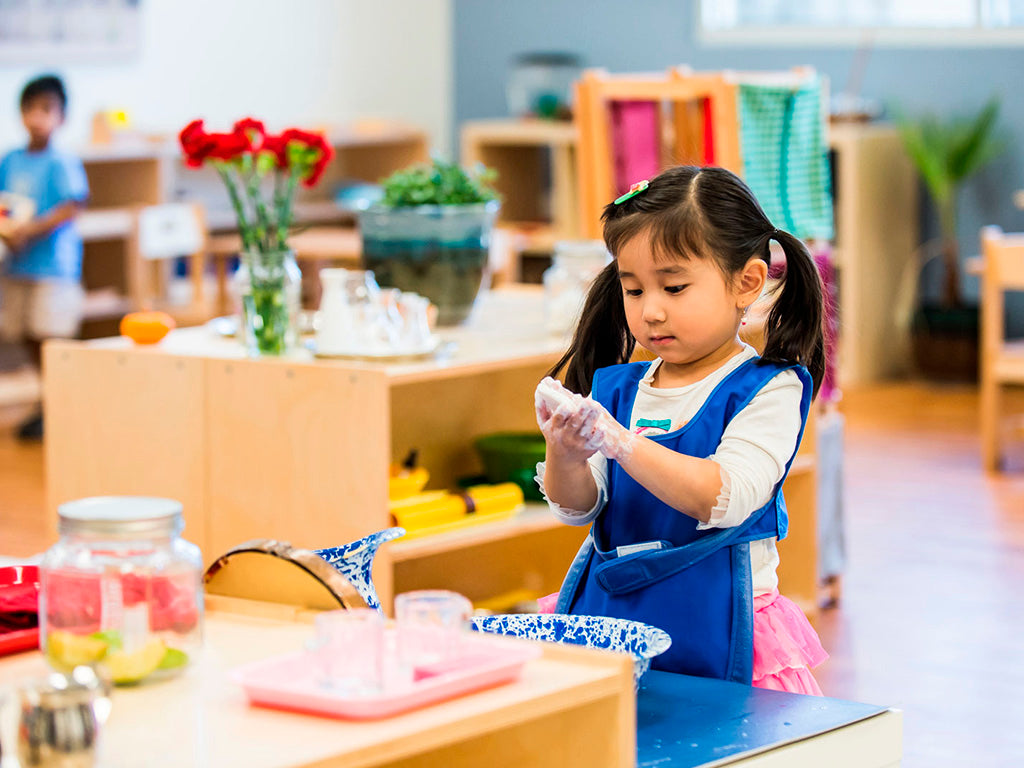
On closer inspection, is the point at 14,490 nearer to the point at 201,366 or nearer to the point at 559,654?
the point at 201,366

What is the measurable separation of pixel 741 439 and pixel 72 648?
80cm

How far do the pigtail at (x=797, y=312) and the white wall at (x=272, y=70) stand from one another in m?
5.66

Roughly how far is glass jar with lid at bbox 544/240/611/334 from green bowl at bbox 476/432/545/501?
25 cm

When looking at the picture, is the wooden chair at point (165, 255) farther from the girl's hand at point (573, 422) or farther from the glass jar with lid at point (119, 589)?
the glass jar with lid at point (119, 589)

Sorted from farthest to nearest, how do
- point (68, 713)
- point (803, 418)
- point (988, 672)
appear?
point (988, 672) → point (803, 418) → point (68, 713)

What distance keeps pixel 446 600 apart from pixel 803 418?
678mm

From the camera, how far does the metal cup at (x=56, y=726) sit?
1.11m

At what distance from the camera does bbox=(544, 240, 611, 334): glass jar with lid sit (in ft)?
11.2

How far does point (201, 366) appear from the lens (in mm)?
3053

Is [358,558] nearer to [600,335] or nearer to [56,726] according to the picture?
[600,335]

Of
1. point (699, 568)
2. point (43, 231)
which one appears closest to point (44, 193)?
point (43, 231)

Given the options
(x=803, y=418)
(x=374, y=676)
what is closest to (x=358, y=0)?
(x=803, y=418)

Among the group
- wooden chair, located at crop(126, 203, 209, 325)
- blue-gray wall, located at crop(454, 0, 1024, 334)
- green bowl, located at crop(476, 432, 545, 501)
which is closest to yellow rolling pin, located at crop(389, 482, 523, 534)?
green bowl, located at crop(476, 432, 545, 501)

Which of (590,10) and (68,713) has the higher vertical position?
(590,10)
